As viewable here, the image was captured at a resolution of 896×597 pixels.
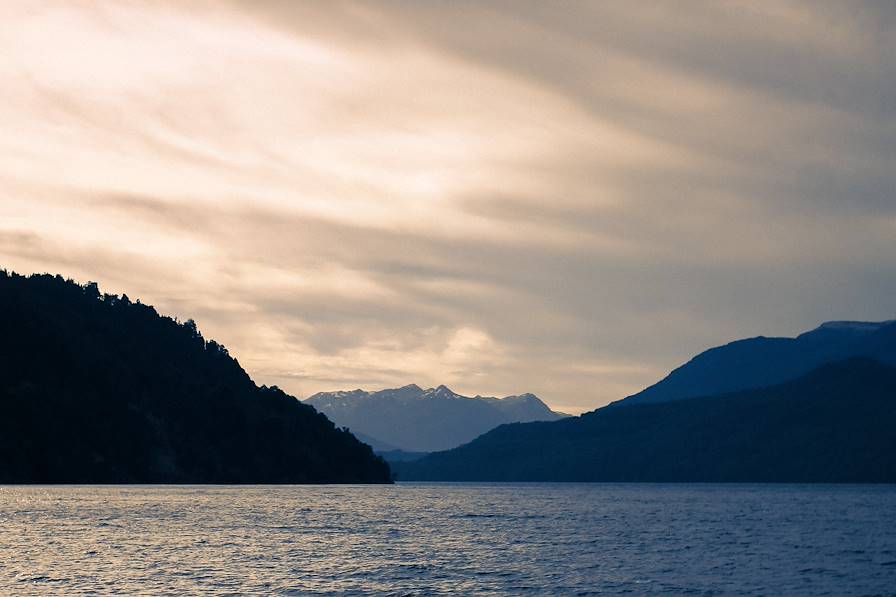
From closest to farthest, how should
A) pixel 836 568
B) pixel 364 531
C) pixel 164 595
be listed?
pixel 164 595
pixel 836 568
pixel 364 531

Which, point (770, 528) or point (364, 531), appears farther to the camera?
point (770, 528)

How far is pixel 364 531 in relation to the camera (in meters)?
155

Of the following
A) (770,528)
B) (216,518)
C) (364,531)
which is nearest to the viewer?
(364,531)

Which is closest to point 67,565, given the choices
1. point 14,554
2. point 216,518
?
point 14,554

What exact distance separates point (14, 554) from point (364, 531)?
2391 inches

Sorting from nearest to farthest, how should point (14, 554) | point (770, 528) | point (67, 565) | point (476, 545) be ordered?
1. point (67, 565)
2. point (14, 554)
3. point (476, 545)
4. point (770, 528)

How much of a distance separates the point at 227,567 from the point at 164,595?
20381 mm

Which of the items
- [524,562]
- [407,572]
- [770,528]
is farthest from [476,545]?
[770,528]

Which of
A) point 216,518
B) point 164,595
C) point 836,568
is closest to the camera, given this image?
point 164,595

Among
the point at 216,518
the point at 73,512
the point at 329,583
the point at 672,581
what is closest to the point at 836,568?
the point at 672,581

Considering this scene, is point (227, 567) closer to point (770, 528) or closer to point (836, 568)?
point (836, 568)

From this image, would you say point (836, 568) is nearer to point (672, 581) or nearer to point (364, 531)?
point (672, 581)

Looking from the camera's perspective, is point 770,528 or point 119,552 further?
point 770,528

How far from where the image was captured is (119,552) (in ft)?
362
